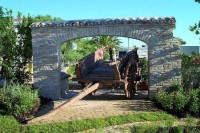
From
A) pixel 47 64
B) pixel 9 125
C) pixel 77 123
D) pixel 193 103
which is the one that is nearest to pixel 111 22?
pixel 47 64

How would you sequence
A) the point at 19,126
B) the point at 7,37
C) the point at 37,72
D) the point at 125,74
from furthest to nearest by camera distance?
the point at 7,37, the point at 37,72, the point at 125,74, the point at 19,126

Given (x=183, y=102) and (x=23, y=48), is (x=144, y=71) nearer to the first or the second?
(x=23, y=48)

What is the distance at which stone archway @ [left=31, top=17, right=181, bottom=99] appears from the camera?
14.9 meters

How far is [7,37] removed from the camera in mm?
17344

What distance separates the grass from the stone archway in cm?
320

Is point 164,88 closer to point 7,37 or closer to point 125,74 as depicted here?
point 125,74

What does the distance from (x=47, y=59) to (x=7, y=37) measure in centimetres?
275

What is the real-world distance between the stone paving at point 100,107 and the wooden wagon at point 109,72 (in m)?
0.53

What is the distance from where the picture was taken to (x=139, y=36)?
15055mm

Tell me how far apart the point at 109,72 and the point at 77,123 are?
13.6ft

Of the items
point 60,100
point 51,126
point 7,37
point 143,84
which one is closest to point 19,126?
point 51,126

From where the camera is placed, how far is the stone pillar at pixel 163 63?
48.9 feet

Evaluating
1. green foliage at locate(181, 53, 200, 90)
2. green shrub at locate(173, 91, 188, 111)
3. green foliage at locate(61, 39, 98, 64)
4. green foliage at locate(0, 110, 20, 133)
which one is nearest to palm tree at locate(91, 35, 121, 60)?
green foliage at locate(61, 39, 98, 64)

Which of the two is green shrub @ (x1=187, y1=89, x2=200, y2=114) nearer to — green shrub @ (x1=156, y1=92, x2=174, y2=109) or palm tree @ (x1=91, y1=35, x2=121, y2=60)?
green shrub @ (x1=156, y1=92, x2=174, y2=109)
